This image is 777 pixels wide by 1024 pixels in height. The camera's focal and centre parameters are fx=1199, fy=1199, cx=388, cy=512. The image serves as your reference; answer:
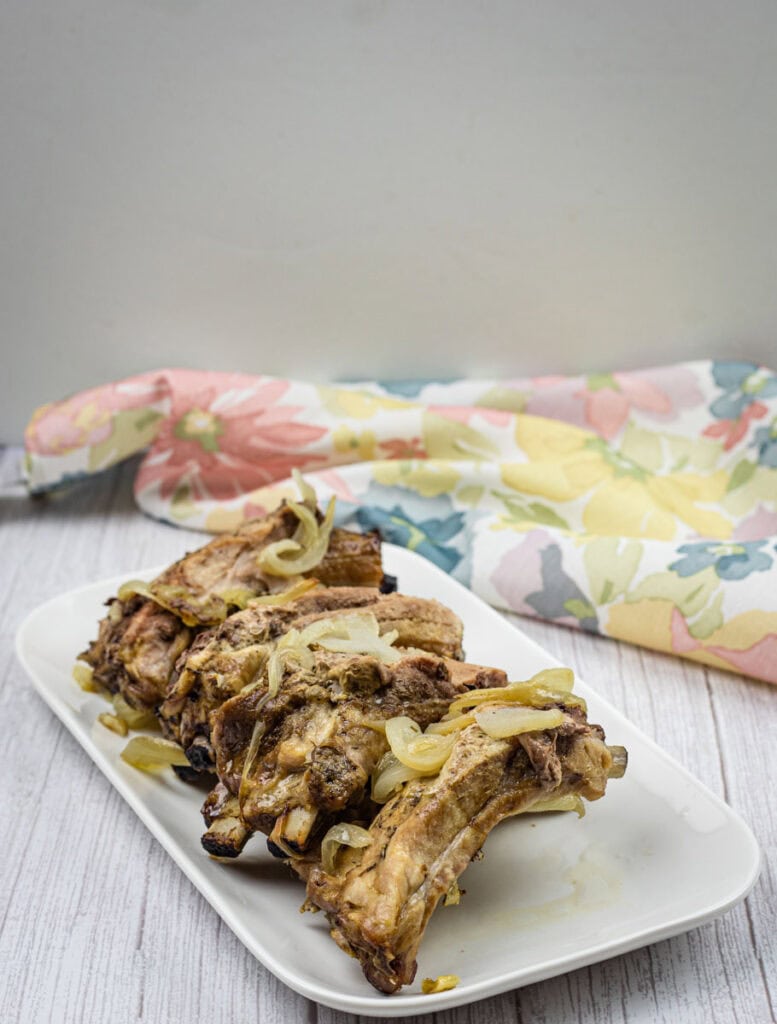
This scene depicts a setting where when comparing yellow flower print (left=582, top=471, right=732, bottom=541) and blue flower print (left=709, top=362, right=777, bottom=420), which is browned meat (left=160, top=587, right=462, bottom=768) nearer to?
yellow flower print (left=582, top=471, right=732, bottom=541)

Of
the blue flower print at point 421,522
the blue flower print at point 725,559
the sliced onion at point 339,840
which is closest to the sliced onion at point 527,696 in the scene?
the sliced onion at point 339,840

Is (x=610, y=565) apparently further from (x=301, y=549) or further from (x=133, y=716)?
(x=133, y=716)

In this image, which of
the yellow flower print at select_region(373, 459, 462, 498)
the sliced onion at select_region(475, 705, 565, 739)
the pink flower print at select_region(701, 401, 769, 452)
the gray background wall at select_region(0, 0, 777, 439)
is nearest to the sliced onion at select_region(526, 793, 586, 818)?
the sliced onion at select_region(475, 705, 565, 739)

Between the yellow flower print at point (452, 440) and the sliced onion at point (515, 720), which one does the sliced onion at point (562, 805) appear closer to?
the sliced onion at point (515, 720)

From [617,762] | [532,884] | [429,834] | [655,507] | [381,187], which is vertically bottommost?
[655,507]

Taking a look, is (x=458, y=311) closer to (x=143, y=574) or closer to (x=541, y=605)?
(x=541, y=605)

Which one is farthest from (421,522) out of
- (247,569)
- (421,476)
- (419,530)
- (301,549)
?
(247,569)

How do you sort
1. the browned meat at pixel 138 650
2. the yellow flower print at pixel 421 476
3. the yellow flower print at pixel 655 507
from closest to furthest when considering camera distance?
1. the browned meat at pixel 138 650
2. the yellow flower print at pixel 655 507
3. the yellow flower print at pixel 421 476
